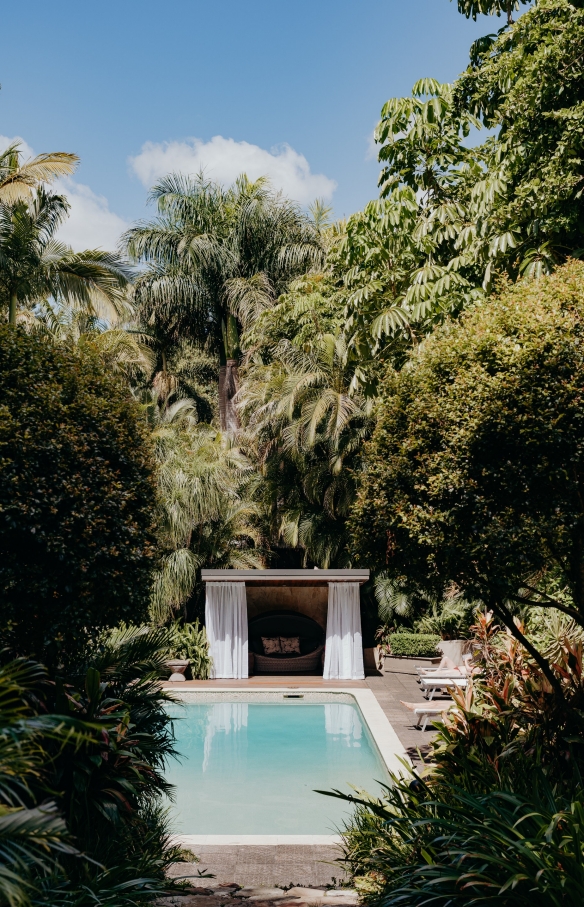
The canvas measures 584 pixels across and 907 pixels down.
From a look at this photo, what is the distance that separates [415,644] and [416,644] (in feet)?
0.08

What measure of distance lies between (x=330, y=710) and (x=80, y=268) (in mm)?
10177

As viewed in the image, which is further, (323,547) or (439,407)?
(323,547)

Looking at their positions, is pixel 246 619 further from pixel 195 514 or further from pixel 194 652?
pixel 195 514

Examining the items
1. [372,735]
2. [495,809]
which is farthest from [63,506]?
[372,735]

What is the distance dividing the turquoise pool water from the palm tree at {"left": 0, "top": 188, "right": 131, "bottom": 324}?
8.15m

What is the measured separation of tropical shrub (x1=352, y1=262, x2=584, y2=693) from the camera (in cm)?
542

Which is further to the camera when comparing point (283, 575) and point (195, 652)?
point (195, 652)

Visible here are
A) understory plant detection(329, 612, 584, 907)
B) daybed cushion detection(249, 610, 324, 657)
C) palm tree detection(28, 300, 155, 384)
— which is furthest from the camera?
palm tree detection(28, 300, 155, 384)

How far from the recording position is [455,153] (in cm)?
1024

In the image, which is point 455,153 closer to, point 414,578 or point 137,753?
point 414,578

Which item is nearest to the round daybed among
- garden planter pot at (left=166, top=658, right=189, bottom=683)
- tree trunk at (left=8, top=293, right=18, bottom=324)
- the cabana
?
the cabana

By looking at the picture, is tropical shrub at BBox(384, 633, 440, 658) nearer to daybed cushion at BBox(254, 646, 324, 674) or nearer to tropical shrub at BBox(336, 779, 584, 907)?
daybed cushion at BBox(254, 646, 324, 674)

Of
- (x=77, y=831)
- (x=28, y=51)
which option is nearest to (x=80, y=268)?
(x=28, y=51)

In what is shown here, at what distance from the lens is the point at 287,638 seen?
1877 cm
